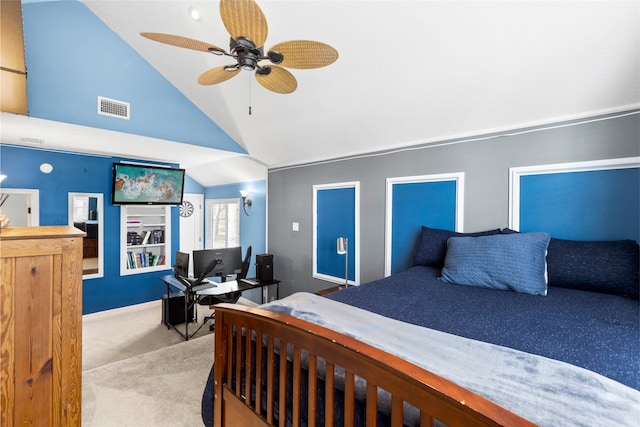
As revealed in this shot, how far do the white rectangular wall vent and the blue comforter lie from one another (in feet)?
9.87

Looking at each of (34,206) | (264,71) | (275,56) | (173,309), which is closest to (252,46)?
(275,56)

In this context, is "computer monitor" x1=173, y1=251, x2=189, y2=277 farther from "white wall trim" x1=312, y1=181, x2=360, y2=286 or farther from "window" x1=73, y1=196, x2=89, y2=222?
"window" x1=73, y1=196, x2=89, y2=222

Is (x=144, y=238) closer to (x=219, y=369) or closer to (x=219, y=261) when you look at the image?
(x=219, y=261)

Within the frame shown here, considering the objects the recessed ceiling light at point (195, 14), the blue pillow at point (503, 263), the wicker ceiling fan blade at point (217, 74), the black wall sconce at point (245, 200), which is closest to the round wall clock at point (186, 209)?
the black wall sconce at point (245, 200)

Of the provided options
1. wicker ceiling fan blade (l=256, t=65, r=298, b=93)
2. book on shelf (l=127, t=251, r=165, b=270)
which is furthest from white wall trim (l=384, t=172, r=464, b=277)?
book on shelf (l=127, t=251, r=165, b=270)

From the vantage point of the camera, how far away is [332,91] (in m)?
2.76

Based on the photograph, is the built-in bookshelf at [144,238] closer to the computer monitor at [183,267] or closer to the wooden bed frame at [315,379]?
the computer monitor at [183,267]

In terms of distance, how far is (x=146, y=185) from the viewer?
450cm

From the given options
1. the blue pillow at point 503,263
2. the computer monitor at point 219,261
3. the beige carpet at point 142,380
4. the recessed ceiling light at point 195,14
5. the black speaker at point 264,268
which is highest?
the recessed ceiling light at point 195,14

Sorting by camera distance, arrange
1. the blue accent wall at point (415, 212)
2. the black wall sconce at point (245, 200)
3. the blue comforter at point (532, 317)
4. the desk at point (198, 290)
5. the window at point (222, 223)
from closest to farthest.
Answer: the blue comforter at point (532, 317) < the blue accent wall at point (415, 212) < the desk at point (198, 290) < the black wall sconce at point (245, 200) < the window at point (222, 223)

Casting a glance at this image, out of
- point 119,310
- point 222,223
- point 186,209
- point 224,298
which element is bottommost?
point 119,310

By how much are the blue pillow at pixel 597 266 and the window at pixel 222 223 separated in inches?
189

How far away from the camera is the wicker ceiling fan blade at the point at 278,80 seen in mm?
1911

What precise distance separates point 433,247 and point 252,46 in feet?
6.70
